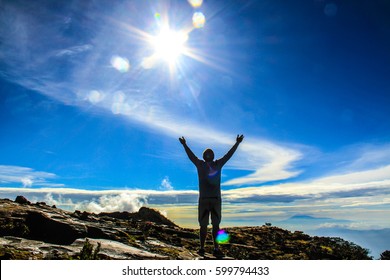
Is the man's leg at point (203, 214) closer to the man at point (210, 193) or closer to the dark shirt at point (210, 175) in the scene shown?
the man at point (210, 193)

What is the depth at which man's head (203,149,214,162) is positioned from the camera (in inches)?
468

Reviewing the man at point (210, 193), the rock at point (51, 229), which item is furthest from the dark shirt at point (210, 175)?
the rock at point (51, 229)

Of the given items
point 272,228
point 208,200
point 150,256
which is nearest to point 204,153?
point 208,200

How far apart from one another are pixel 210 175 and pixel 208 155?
831 mm

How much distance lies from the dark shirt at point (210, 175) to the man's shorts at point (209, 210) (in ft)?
0.51

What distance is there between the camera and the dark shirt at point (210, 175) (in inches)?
452

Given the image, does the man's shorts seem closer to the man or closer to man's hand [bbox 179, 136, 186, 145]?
the man

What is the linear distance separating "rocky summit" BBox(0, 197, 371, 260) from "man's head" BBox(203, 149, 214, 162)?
3699mm

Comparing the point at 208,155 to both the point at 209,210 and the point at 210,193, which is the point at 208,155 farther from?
the point at 209,210

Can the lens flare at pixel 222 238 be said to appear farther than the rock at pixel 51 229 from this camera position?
Yes

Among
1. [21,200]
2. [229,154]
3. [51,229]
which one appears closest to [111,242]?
[51,229]

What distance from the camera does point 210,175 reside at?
37.9ft

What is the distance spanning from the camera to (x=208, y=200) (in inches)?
451
